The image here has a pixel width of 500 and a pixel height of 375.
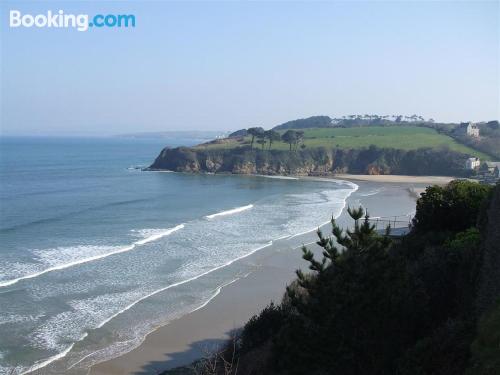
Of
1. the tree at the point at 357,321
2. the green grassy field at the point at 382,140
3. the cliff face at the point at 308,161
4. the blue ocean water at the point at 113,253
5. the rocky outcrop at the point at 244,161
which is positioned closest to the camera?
the tree at the point at 357,321

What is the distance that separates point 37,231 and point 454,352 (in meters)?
27.6

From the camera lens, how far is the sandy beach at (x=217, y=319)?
1542 centimetres

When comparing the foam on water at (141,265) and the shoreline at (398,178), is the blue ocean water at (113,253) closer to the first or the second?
the foam on water at (141,265)

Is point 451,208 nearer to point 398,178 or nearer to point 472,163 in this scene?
point 398,178

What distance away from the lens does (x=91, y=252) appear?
2733cm

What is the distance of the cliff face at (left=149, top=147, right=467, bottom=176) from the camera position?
8188cm

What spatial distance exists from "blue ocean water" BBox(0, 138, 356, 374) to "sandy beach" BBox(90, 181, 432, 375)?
572 mm

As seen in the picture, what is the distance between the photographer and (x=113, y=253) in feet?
89.4

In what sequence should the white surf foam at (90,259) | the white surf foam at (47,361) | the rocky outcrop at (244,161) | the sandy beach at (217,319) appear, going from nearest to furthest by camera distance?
the white surf foam at (47,361), the sandy beach at (217,319), the white surf foam at (90,259), the rocky outcrop at (244,161)

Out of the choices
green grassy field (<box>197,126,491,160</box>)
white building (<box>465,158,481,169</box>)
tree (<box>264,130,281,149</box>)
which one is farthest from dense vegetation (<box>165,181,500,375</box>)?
tree (<box>264,130,281,149</box>)

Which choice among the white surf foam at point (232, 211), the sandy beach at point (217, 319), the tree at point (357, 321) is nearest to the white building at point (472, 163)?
the white surf foam at point (232, 211)

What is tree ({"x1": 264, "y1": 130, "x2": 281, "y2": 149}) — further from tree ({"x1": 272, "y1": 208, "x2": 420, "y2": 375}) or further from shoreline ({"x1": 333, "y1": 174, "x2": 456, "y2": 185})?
tree ({"x1": 272, "y1": 208, "x2": 420, "y2": 375})

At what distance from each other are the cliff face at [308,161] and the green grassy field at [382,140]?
4106 millimetres

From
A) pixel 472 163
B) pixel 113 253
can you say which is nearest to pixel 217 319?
pixel 113 253
